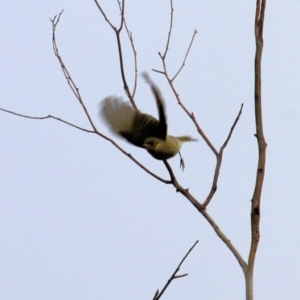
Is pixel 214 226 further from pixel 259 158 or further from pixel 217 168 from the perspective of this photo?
pixel 217 168

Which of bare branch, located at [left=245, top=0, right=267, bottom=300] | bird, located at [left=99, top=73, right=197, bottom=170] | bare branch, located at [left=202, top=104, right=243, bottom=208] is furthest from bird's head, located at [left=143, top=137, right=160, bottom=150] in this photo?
bare branch, located at [left=245, top=0, right=267, bottom=300]

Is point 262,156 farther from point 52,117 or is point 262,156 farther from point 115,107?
point 115,107

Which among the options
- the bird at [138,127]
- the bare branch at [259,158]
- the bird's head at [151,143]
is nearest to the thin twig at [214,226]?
the bare branch at [259,158]

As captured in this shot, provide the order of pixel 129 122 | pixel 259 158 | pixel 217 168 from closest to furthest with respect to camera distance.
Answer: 1. pixel 259 158
2. pixel 217 168
3. pixel 129 122

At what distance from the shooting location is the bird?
3.27 metres

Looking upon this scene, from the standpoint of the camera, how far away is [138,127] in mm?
3473

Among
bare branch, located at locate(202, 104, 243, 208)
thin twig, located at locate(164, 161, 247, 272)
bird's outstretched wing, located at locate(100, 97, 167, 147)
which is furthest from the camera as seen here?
bird's outstretched wing, located at locate(100, 97, 167, 147)

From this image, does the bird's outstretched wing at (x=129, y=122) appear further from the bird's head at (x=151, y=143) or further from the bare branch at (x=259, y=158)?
the bare branch at (x=259, y=158)

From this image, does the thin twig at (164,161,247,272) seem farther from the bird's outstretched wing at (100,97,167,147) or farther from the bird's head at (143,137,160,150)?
the bird's head at (143,137,160,150)

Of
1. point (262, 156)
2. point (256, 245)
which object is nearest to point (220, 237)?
point (256, 245)

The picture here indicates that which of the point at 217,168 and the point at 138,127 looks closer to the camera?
the point at 217,168

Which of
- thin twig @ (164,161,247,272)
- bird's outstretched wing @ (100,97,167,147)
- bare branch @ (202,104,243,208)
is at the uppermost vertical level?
bird's outstretched wing @ (100,97,167,147)

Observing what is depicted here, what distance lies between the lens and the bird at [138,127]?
10.7 feet

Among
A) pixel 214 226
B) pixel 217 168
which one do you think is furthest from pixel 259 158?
pixel 217 168
